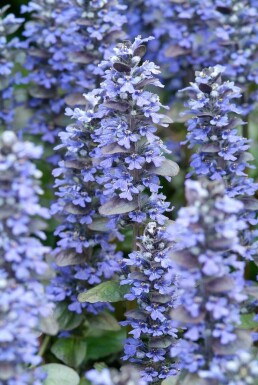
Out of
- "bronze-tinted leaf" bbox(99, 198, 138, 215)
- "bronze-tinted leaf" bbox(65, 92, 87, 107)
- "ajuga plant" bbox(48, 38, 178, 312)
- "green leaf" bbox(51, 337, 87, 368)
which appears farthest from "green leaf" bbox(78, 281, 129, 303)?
"bronze-tinted leaf" bbox(65, 92, 87, 107)

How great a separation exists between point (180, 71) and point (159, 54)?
0.71ft

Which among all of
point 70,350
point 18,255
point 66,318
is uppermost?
point 18,255

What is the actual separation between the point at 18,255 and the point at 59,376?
835 mm

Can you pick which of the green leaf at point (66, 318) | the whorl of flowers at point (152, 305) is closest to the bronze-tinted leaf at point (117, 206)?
the whorl of flowers at point (152, 305)

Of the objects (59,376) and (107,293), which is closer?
(59,376)

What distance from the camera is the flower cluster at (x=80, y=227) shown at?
161 inches

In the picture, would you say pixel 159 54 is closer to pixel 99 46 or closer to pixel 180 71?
pixel 180 71

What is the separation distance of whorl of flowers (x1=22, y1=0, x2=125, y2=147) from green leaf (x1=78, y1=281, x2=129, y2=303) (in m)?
1.25

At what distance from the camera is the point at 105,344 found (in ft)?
15.8

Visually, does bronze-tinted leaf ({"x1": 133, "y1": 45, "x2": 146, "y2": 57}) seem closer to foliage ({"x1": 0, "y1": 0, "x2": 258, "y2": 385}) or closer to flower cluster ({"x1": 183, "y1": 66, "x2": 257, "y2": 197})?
foliage ({"x1": 0, "y1": 0, "x2": 258, "y2": 385})

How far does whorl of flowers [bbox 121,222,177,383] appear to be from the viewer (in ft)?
12.1

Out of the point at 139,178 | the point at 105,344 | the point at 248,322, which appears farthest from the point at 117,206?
the point at 105,344

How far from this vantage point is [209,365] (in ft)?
10.4

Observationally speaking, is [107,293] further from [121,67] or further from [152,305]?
[121,67]
